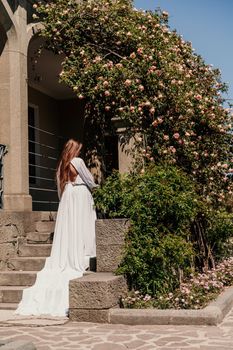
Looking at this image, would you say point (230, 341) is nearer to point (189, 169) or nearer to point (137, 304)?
point (137, 304)

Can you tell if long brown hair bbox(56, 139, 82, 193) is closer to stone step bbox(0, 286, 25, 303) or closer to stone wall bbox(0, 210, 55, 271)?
stone wall bbox(0, 210, 55, 271)

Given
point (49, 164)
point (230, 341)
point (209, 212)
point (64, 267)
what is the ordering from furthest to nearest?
1. point (49, 164)
2. point (209, 212)
3. point (64, 267)
4. point (230, 341)

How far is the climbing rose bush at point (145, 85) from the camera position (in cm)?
855

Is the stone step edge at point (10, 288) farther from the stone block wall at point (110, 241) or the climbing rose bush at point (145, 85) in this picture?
the climbing rose bush at point (145, 85)

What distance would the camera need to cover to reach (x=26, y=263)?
780 centimetres

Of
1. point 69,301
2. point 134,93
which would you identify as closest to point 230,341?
point 69,301

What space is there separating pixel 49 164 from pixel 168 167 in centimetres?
734

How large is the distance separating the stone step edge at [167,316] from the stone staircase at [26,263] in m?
1.60

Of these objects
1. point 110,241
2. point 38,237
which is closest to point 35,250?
point 38,237

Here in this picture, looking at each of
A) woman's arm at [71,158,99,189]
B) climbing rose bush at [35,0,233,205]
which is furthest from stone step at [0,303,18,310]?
climbing rose bush at [35,0,233,205]

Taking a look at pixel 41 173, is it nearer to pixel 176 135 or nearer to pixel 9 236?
pixel 9 236

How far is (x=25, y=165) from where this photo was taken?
8.87 metres

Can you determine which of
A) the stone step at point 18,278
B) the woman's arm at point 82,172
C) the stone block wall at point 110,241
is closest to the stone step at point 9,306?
the stone step at point 18,278

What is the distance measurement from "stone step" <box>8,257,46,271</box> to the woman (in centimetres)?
36
